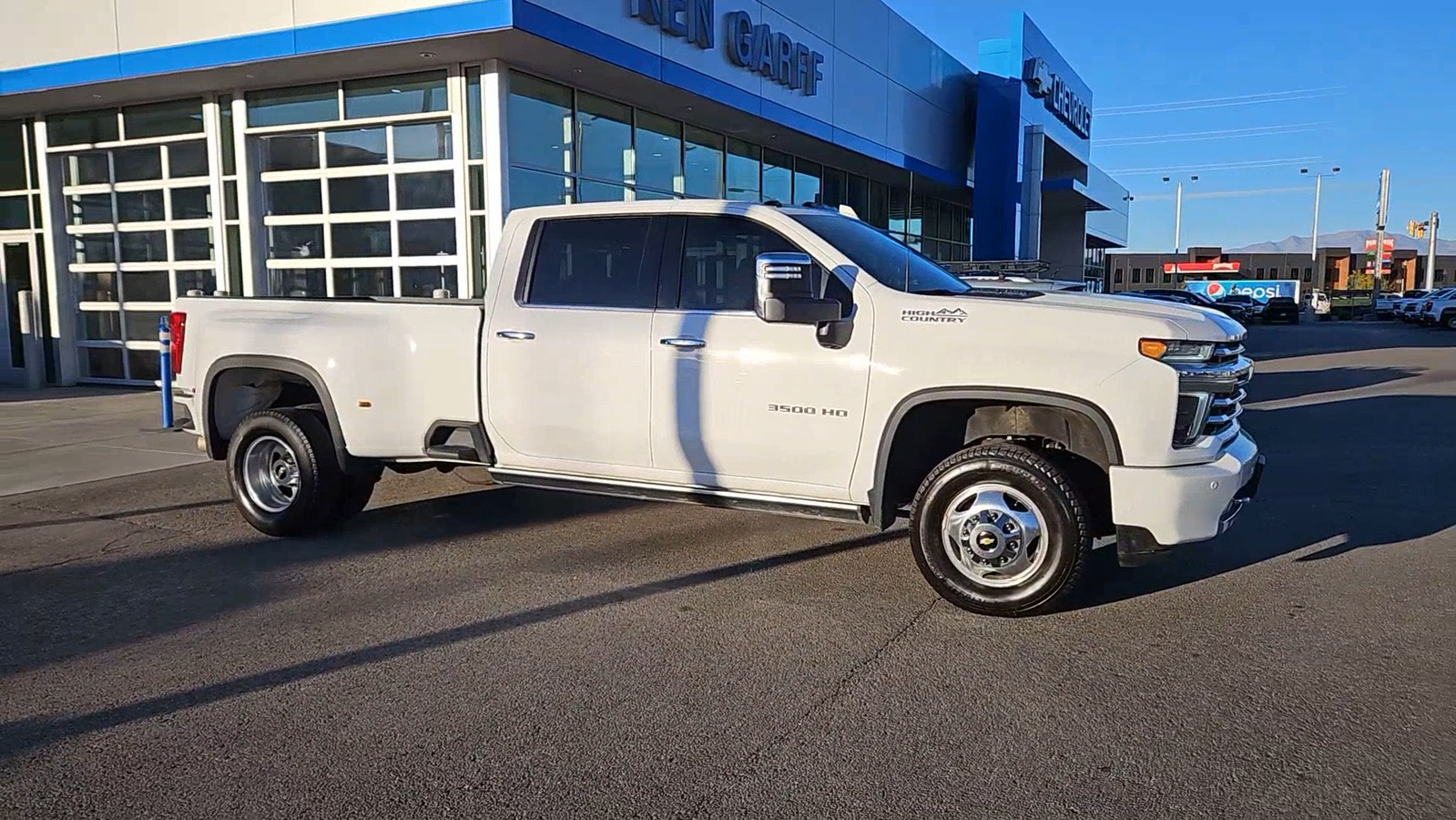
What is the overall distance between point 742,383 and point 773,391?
183mm

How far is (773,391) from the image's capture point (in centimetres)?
552

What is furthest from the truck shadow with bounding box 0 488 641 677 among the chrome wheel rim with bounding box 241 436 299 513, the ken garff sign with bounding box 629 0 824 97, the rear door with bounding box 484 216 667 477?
the ken garff sign with bounding box 629 0 824 97

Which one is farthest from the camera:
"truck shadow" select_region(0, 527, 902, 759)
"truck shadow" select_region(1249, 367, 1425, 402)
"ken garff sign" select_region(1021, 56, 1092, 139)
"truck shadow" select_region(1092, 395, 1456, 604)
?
"ken garff sign" select_region(1021, 56, 1092, 139)

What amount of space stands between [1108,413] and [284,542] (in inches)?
200

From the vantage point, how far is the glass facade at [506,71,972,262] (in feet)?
44.2

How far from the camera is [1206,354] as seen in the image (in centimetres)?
494

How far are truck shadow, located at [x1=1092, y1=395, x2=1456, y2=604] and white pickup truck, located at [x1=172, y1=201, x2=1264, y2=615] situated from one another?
2.77ft

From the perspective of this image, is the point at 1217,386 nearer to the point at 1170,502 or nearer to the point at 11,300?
the point at 1170,502

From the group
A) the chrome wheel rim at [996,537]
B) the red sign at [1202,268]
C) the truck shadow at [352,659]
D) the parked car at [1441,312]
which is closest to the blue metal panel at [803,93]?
the truck shadow at [352,659]

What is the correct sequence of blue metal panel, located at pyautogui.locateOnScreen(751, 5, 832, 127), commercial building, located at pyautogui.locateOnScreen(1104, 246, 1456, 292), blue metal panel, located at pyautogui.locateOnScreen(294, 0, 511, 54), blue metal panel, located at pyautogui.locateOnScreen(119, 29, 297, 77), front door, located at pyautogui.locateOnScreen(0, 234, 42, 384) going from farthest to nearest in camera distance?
commercial building, located at pyautogui.locateOnScreen(1104, 246, 1456, 292) < front door, located at pyautogui.locateOnScreen(0, 234, 42, 384) < blue metal panel, located at pyautogui.locateOnScreen(751, 5, 832, 127) < blue metal panel, located at pyautogui.locateOnScreen(119, 29, 297, 77) < blue metal panel, located at pyautogui.locateOnScreen(294, 0, 511, 54)

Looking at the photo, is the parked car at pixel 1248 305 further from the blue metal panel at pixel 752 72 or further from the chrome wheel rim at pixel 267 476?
the chrome wheel rim at pixel 267 476

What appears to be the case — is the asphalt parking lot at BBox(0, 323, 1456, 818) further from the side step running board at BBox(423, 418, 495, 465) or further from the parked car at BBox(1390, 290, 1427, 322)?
the parked car at BBox(1390, 290, 1427, 322)

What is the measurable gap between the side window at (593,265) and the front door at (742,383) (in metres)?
0.18

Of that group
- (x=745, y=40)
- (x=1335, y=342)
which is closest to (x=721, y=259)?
(x=745, y=40)
